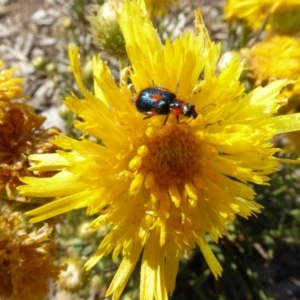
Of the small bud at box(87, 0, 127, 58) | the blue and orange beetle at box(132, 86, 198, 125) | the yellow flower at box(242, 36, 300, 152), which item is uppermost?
the yellow flower at box(242, 36, 300, 152)

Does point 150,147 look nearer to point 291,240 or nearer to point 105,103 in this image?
point 105,103

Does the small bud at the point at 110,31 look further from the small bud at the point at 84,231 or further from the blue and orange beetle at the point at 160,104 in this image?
the small bud at the point at 84,231

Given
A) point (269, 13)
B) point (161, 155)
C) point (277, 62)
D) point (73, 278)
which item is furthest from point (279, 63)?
point (73, 278)

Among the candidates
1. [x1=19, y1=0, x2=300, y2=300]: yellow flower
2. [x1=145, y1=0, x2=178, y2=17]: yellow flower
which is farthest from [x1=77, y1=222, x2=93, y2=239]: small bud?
[x1=145, y1=0, x2=178, y2=17]: yellow flower

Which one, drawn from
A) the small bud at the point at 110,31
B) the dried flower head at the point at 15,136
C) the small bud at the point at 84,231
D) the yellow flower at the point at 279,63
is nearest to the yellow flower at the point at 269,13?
the yellow flower at the point at 279,63

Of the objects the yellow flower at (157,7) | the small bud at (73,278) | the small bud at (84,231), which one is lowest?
the small bud at (73,278)

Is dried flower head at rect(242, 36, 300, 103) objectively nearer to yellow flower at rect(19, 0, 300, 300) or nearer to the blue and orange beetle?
yellow flower at rect(19, 0, 300, 300)

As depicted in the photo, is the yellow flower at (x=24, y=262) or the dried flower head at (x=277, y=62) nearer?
the yellow flower at (x=24, y=262)
